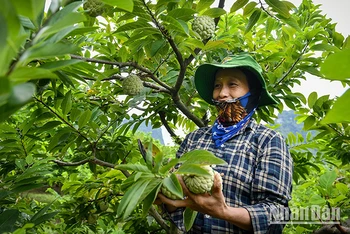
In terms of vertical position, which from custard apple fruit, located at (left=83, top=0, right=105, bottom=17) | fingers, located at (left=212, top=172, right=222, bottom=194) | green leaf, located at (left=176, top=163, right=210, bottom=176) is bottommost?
fingers, located at (left=212, top=172, right=222, bottom=194)

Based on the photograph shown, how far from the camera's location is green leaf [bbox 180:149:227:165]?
811mm

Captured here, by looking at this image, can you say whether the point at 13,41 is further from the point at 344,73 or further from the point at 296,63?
the point at 296,63

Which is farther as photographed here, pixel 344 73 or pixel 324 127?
pixel 324 127

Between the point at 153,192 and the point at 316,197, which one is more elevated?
the point at 153,192

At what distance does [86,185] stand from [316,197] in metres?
1.29

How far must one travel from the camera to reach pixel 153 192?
848 millimetres

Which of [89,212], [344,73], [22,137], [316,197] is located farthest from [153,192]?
[89,212]

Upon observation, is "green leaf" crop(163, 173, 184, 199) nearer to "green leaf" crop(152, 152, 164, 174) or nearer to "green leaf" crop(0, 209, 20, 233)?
"green leaf" crop(152, 152, 164, 174)

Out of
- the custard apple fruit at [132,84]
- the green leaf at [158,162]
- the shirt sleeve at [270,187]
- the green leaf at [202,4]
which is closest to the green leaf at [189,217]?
the shirt sleeve at [270,187]

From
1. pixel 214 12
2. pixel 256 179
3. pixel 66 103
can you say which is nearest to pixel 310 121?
pixel 256 179

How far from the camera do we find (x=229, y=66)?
1.65 metres

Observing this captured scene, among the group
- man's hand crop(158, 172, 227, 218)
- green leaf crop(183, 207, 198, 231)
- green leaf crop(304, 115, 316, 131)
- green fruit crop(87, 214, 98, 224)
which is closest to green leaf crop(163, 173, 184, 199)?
man's hand crop(158, 172, 227, 218)

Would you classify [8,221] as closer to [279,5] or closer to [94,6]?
[94,6]

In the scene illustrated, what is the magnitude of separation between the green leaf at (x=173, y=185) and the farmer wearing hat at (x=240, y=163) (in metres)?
0.28
